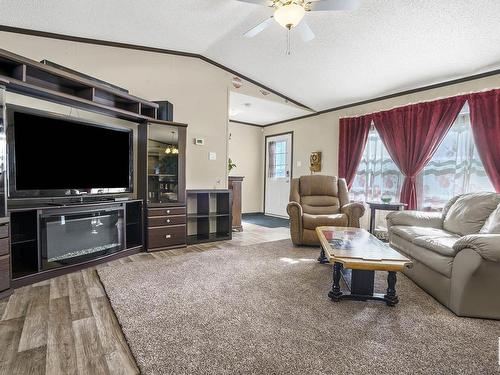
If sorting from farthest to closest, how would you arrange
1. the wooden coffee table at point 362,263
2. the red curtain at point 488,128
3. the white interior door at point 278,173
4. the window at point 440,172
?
the white interior door at point 278,173 → the window at point 440,172 → the red curtain at point 488,128 → the wooden coffee table at point 362,263

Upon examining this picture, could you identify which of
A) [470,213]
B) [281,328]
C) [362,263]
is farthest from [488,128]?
[281,328]

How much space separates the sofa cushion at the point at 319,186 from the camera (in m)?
4.11

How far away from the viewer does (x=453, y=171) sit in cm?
371

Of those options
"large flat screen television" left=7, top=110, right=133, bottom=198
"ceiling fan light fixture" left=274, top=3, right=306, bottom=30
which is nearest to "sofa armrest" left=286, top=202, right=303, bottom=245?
"large flat screen television" left=7, top=110, right=133, bottom=198

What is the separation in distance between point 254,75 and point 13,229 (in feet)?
12.4

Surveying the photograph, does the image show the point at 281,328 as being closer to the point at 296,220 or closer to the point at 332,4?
the point at 296,220

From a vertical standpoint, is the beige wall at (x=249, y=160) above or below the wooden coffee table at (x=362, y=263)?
above

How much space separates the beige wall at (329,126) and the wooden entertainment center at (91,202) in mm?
3077

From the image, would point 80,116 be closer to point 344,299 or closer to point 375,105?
point 344,299

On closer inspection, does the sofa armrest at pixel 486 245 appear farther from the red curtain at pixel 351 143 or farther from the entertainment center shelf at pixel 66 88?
the entertainment center shelf at pixel 66 88

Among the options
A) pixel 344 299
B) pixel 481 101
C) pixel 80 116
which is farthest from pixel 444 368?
pixel 80 116

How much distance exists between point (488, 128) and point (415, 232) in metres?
1.85

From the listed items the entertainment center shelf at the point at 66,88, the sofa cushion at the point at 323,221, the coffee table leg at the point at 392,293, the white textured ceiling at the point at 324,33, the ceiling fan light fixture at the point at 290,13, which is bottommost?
the coffee table leg at the point at 392,293

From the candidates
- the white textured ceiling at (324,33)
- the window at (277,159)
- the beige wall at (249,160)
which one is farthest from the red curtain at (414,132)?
the beige wall at (249,160)
